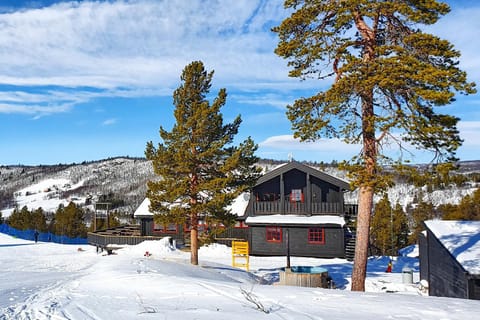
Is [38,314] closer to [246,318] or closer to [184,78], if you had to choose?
[246,318]

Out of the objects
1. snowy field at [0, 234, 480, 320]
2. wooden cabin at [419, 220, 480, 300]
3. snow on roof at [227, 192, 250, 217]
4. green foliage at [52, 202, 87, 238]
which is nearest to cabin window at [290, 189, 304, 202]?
snow on roof at [227, 192, 250, 217]

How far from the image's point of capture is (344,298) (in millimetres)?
8484

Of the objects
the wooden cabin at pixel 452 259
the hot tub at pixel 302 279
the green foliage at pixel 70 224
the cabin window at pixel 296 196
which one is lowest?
the green foliage at pixel 70 224

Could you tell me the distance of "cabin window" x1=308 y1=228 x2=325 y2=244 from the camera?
3013cm

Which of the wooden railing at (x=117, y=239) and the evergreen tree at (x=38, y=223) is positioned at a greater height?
the wooden railing at (x=117, y=239)

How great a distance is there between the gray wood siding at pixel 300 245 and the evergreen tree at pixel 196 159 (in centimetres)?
1117

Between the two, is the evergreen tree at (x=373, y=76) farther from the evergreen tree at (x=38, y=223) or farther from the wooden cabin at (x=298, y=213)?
the evergreen tree at (x=38, y=223)

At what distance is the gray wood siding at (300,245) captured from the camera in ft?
97.9

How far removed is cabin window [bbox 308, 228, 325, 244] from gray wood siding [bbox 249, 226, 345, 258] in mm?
222

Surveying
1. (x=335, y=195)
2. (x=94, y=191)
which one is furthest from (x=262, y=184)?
(x=94, y=191)

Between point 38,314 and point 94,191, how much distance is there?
184919 millimetres

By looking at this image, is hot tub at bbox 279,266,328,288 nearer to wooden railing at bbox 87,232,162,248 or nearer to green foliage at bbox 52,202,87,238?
wooden railing at bbox 87,232,162,248

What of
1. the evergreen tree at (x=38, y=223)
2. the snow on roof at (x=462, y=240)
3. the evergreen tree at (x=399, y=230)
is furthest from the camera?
the evergreen tree at (x=38, y=223)

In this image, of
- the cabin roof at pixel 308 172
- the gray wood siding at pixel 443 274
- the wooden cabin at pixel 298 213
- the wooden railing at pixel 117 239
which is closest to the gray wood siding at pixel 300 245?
the wooden cabin at pixel 298 213
